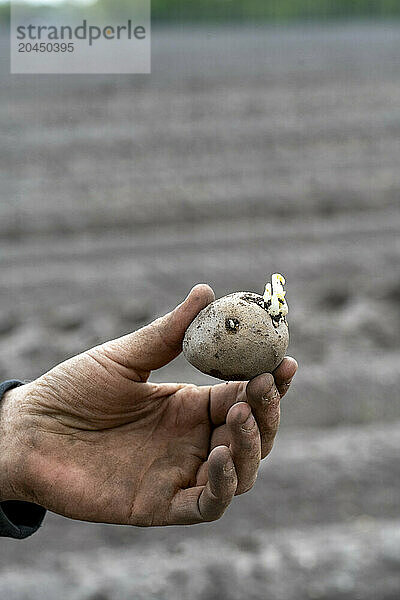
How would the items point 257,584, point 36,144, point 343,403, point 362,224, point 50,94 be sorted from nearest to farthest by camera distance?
point 257,584, point 343,403, point 362,224, point 36,144, point 50,94

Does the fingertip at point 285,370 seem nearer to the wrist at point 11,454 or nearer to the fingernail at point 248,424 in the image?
the fingernail at point 248,424

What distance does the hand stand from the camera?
2.10m

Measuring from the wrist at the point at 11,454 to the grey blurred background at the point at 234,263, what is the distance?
47.4 inches

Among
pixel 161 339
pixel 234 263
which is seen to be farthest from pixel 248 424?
pixel 234 263

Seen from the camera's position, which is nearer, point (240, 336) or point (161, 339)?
point (240, 336)

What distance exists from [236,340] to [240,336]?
0.05 feet

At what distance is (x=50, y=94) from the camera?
9.22m

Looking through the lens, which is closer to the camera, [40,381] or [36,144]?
[40,381]

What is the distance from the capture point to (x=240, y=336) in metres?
2.00

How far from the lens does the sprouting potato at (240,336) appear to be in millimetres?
2000

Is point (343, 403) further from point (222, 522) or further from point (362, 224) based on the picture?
point (362, 224)

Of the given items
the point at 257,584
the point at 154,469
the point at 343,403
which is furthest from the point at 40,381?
the point at 343,403

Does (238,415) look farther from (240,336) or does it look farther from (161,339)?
(161,339)

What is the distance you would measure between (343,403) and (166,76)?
6.48 meters
